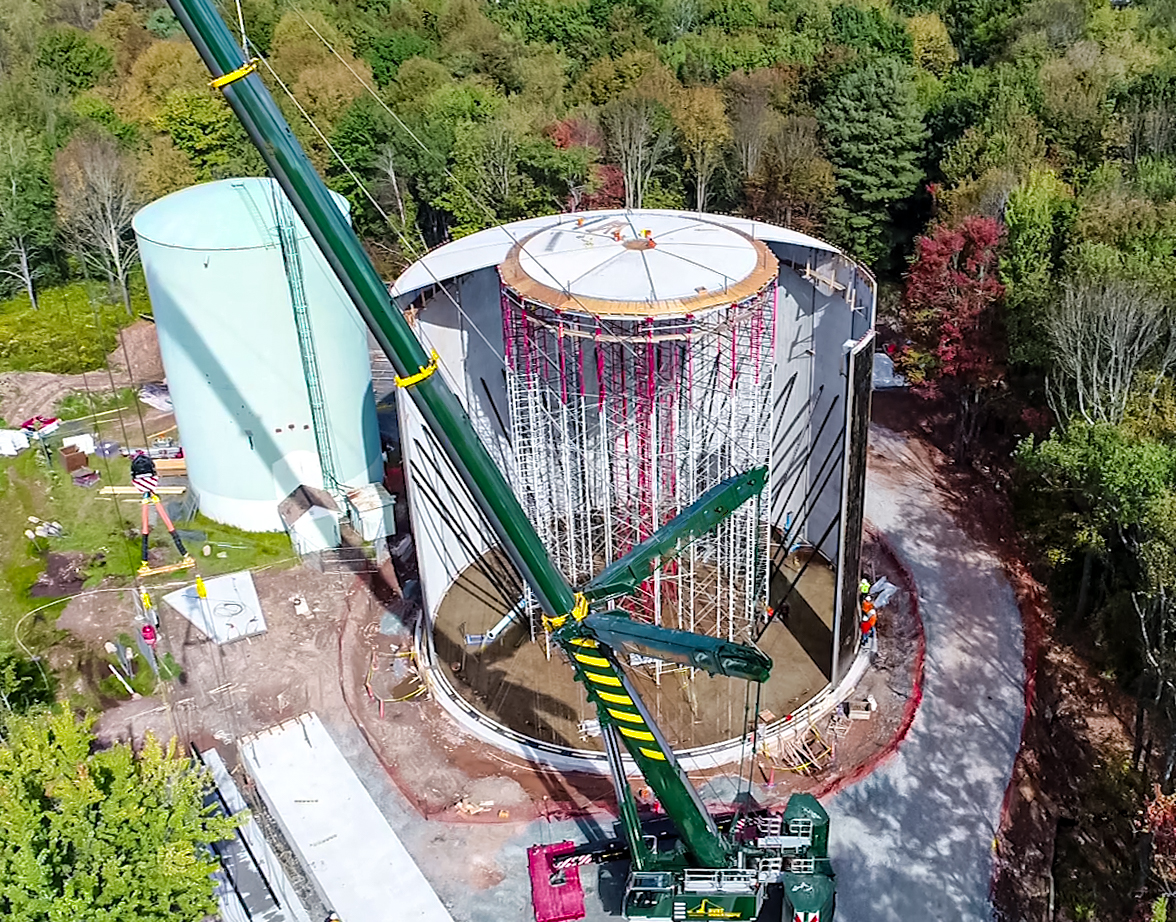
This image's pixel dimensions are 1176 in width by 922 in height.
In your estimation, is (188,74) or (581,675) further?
(188,74)

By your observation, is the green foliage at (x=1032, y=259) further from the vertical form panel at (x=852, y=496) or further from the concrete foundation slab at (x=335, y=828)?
the concrete foundation slab at (x=335, y=828)

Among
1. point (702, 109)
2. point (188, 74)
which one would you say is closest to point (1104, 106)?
point (702, 109)

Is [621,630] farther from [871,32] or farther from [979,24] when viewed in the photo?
[979,24]

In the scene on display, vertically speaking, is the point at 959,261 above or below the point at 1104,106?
below

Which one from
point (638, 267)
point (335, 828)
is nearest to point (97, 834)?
point (335, 828)

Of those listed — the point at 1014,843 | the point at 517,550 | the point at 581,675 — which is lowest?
the point at 1014,843

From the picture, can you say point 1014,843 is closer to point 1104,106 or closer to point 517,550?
point 517,550

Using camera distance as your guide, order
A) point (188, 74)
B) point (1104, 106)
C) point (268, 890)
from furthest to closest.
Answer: point (188, 74) → point (1104, 106) → point (268, 890)
